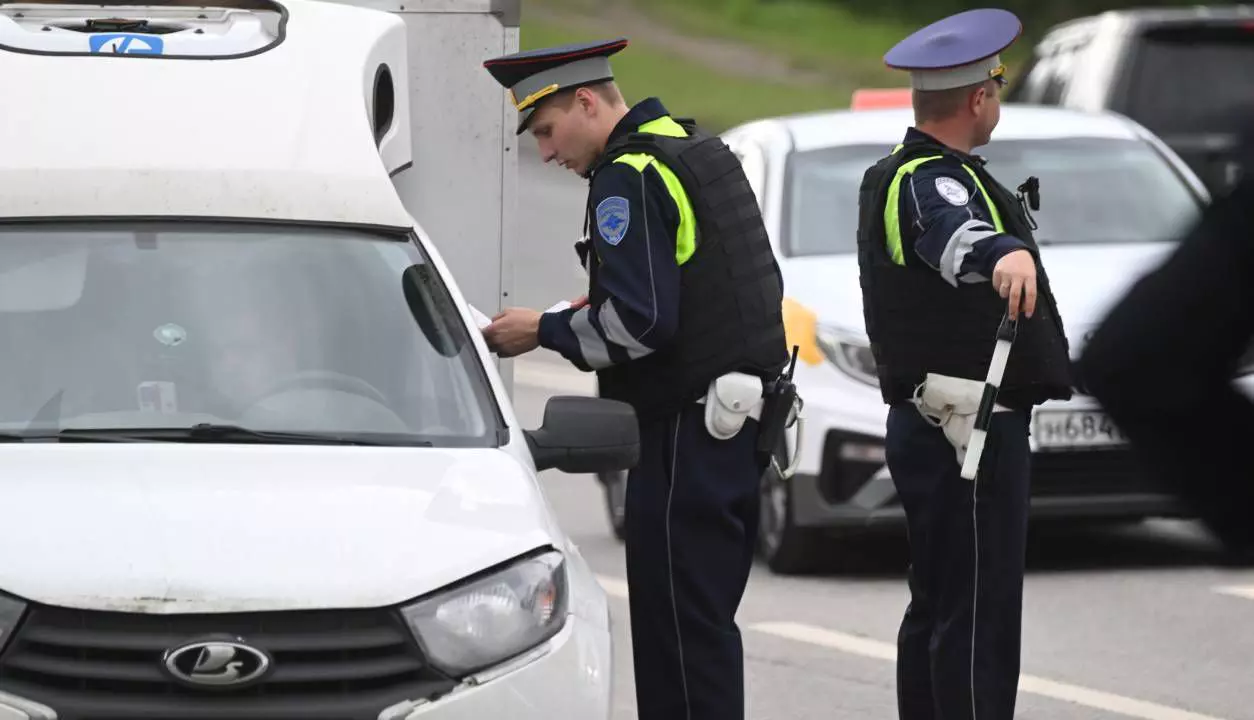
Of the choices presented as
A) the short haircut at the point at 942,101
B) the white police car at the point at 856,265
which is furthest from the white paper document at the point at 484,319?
the white police car at the point at 856,265

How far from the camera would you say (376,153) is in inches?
217

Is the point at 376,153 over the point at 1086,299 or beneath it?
over

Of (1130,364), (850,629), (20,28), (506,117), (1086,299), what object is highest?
(1130,364)

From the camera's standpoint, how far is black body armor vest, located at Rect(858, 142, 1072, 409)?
17.9 ft

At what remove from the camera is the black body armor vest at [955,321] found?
545 cm

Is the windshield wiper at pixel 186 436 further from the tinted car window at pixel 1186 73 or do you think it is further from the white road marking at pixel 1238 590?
the tinted car window at pixel 1186 73

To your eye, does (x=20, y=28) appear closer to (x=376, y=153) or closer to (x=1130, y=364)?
(x=376, y=153)

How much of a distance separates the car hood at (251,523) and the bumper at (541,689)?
18 centimetres

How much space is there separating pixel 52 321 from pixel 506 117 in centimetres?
210

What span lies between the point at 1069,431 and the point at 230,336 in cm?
439

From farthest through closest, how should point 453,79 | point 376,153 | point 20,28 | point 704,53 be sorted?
1. point 704,53
2. point 453,79
3. point 20,28
4. point 376,153

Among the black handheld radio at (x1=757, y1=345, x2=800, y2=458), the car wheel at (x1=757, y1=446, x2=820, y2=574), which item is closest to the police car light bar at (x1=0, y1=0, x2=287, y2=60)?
the black handheld radio at (x1=757, y1=345, x2=800, y2=458)

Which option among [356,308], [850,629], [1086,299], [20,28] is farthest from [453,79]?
[1086,299]

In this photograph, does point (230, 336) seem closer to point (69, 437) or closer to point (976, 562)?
point (69, 437)
